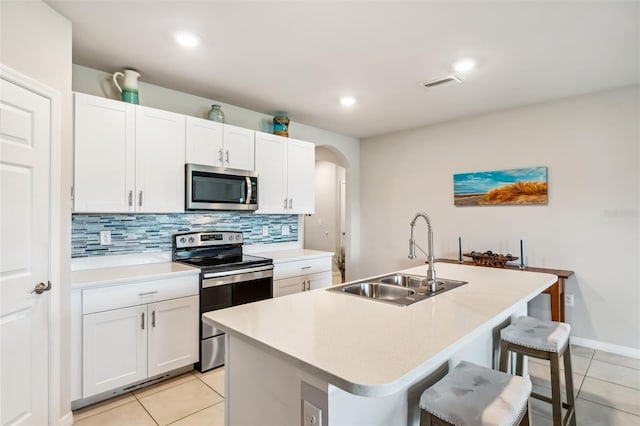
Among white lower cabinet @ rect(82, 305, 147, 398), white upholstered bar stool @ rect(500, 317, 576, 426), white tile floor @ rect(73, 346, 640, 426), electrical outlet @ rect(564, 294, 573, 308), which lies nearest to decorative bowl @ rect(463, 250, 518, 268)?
electrical outlet @ rect(564, 294, 573, 308)

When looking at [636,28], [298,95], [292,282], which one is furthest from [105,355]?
[636,28]

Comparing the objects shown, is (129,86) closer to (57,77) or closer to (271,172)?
(57,77)

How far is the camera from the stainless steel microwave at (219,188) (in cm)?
293

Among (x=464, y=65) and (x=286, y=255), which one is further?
(x=286, y=255)

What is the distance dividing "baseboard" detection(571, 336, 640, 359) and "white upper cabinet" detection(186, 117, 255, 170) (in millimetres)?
3715

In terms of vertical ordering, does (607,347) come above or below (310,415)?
below

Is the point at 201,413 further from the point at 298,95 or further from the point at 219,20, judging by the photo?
the point at 298,95

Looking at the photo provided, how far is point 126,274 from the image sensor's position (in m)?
2.43

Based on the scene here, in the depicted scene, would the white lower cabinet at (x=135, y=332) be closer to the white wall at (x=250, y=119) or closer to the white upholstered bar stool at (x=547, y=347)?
the white wall at (x=250, y=119)

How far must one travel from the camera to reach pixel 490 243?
3.88m

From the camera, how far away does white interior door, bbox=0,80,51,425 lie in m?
1.69

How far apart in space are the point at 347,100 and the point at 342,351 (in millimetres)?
2879

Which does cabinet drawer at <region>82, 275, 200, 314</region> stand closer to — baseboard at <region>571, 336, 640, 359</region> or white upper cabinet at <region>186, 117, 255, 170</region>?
white upper cabinet at <region>186, 117, 255, 170</region>

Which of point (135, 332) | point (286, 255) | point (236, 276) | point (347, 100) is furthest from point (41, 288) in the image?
point (347, 100)
